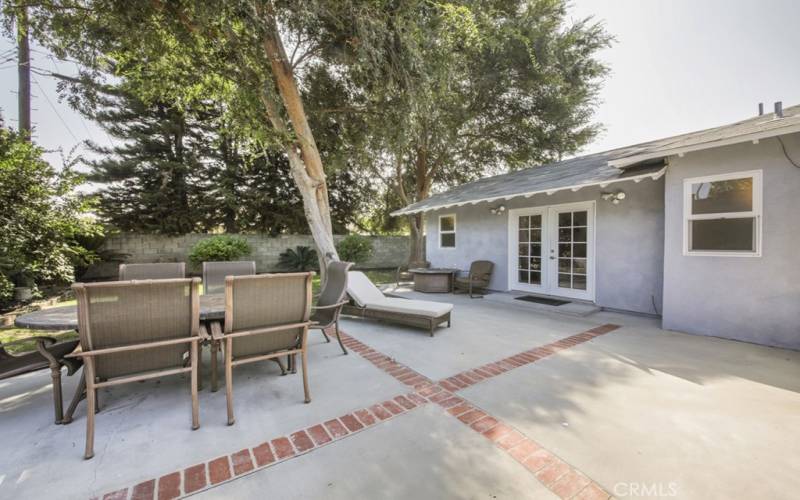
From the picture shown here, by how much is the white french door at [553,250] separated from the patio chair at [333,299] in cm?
546

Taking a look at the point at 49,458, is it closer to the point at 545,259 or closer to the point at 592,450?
the point at 592,450

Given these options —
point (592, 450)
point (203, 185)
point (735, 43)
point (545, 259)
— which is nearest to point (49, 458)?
point (592, 450)

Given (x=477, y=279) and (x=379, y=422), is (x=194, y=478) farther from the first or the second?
(x=477, y=279)

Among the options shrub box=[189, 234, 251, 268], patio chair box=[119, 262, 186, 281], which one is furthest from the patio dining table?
shrub box=[189, 234, 251, 268]

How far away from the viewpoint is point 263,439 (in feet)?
7.74

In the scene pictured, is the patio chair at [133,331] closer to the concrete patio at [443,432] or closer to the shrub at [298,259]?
the concrete patio at [443,432]

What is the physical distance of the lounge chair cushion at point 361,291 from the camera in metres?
5.61

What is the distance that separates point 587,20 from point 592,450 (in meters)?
13.0

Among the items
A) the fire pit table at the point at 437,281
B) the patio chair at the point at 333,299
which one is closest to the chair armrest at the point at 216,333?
the patio chair at the point at 333,299

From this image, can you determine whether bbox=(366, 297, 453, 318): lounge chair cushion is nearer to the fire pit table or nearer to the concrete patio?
the concrete patio

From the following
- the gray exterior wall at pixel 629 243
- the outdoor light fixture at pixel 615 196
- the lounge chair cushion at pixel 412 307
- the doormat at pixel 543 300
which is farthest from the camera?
the doormat at pixel 543 300

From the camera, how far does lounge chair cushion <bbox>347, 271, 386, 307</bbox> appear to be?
561cm

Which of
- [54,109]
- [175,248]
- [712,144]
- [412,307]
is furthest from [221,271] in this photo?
[54,109]
